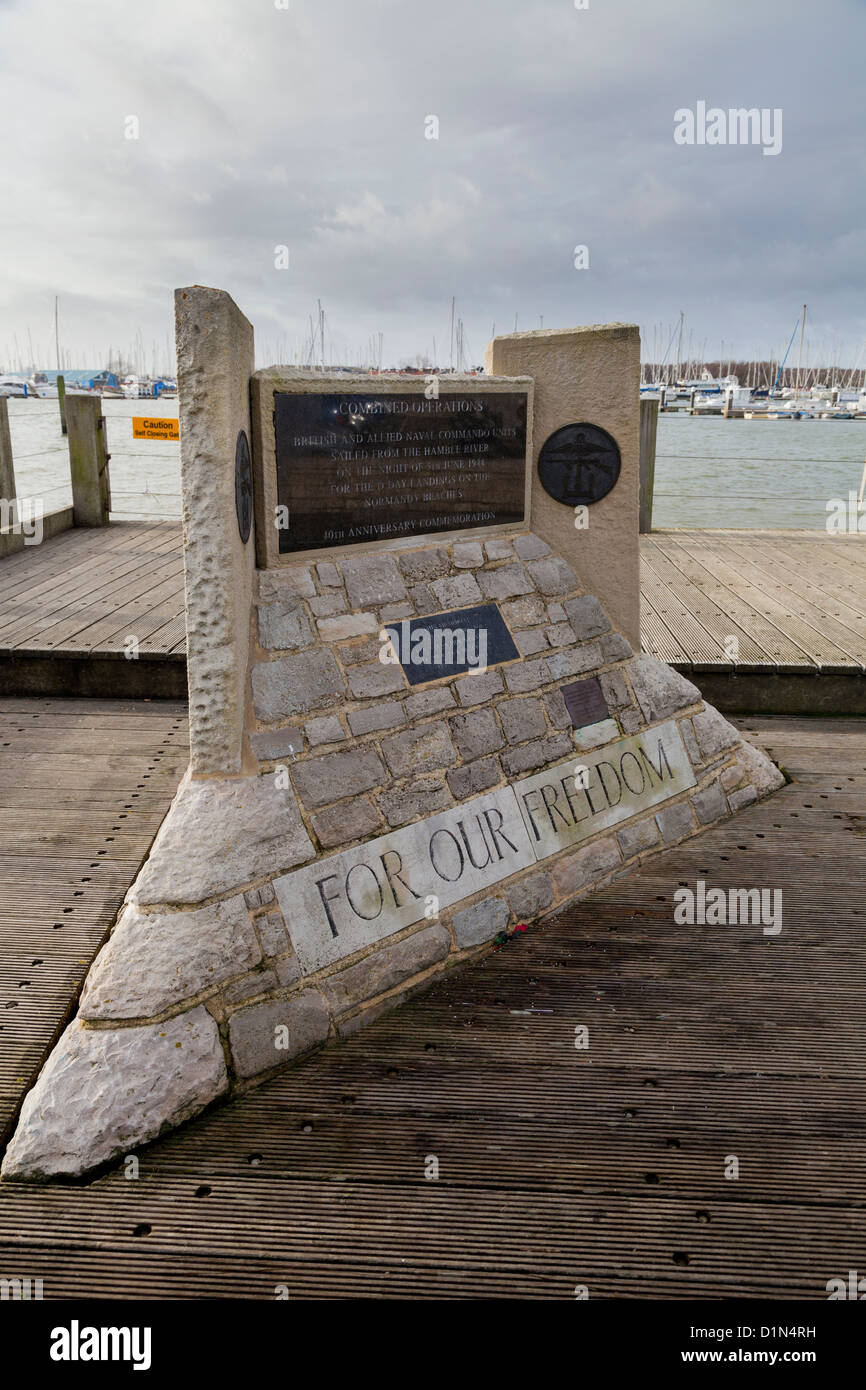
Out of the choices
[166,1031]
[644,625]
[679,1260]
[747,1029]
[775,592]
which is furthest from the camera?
[775,592]

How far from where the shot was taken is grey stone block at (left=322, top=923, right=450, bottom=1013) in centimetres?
334

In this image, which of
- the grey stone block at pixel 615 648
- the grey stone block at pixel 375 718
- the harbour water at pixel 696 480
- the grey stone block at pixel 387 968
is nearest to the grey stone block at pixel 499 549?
the grey stone block at pixel 615 648

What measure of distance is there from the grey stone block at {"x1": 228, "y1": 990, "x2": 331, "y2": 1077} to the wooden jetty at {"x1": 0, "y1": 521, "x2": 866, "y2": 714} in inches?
134

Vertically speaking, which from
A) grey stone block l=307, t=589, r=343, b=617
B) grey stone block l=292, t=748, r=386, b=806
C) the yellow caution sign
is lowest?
grey stone block l=292, t=748, r=386, b=806

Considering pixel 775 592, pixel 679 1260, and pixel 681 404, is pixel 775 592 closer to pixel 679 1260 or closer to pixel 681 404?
pixel 679 1260

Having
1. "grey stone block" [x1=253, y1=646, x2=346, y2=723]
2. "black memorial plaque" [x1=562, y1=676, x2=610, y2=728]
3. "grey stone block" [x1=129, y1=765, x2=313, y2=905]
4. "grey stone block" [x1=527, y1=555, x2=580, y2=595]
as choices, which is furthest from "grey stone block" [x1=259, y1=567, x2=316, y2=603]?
"black memorial plaque" [x1=562, y1=676, x2=610, y2=728]

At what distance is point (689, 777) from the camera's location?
4.86 meters

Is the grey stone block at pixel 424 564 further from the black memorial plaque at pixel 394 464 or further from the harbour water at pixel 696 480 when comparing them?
the harbour water at pixel 696 480

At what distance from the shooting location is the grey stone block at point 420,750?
374 cm

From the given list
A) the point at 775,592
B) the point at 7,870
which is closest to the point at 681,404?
the point at 775,592

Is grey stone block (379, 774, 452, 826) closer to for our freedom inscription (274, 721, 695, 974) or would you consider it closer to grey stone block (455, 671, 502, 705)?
for our freedom inscription (274, 721, 695, 974)

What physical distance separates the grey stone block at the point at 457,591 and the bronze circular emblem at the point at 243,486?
3.10ft

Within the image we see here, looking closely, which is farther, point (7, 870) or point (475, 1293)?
point (7, 870)

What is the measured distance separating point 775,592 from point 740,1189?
5.89 m
